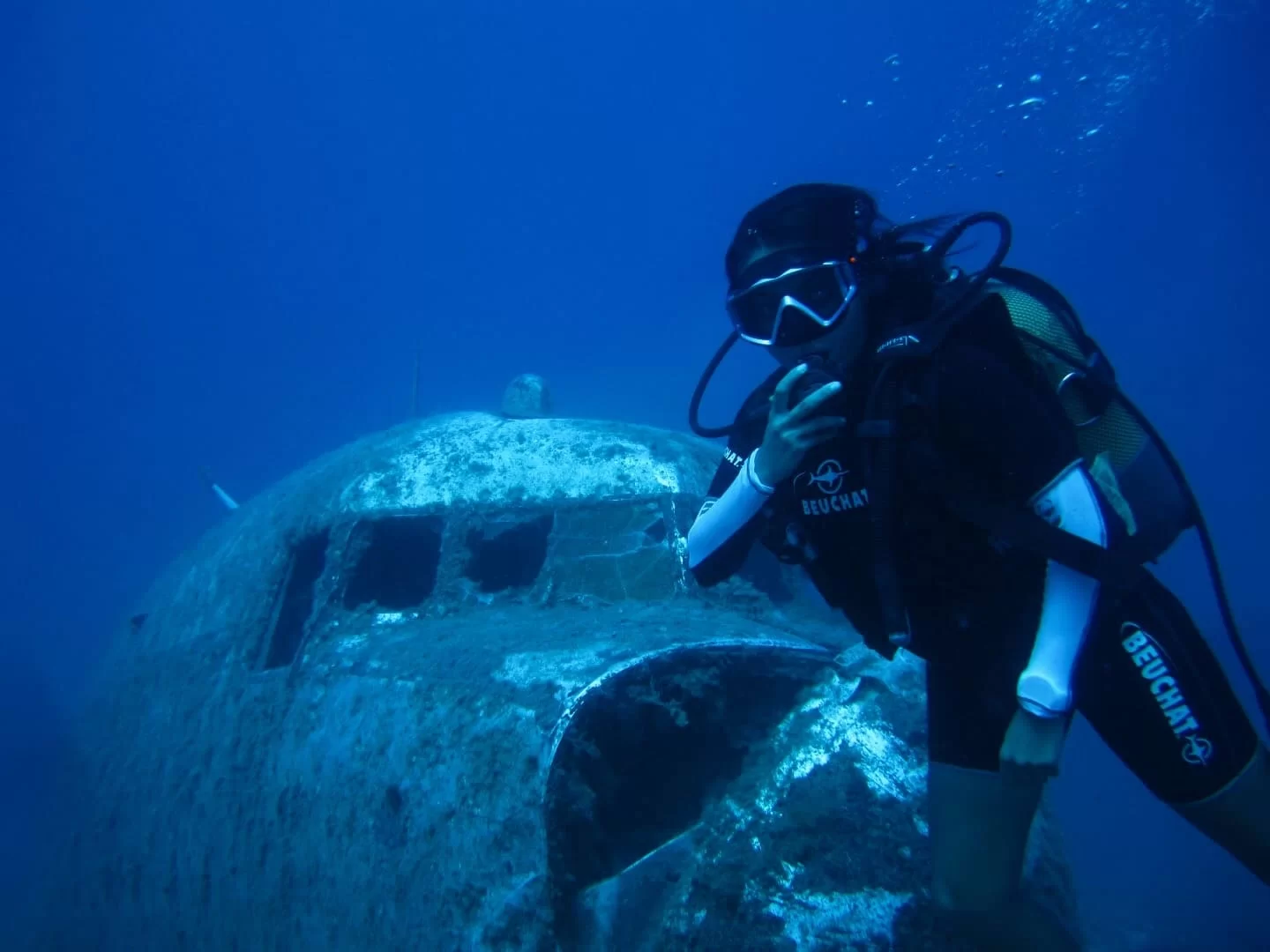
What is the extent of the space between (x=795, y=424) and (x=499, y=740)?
2.09 m

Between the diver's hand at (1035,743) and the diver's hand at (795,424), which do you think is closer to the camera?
the diver's hand at (1035,743)

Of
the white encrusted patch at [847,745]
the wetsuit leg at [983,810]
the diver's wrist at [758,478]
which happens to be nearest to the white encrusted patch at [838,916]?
the wetsuit leg at [983,810]

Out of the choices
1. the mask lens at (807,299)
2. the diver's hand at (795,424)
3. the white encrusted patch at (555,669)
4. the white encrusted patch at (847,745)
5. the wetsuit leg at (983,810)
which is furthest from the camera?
the white encrusted patch at (555,669)

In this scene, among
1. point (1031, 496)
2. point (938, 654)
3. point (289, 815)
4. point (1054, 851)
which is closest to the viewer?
point (1031, 496)

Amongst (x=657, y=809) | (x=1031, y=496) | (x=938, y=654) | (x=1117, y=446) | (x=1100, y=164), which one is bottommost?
(x=657, y=809)

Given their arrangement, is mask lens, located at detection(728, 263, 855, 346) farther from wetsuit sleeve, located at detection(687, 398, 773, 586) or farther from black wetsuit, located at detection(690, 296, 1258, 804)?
wetsuit sleeve, located at detection(687, 398, 773, 586)

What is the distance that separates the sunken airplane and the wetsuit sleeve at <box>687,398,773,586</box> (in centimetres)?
73

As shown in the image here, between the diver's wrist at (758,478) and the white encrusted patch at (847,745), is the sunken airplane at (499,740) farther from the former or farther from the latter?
the diver's wrist at (758,478)

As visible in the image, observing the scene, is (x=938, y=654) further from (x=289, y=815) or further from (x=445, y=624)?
(x=289, y=815)

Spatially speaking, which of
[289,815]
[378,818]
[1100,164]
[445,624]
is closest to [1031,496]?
[378,818]

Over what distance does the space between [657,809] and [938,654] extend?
1.57 meters

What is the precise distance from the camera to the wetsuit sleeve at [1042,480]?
5.64ft

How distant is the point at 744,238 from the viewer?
236 centimetres

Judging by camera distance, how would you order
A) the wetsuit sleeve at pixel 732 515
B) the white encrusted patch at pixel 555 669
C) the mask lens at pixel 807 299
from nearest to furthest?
the mask lens at pixel 807 299
the wetsuit sleeve at pixel 732 515
the white encrusted patch at pixel 555 669
